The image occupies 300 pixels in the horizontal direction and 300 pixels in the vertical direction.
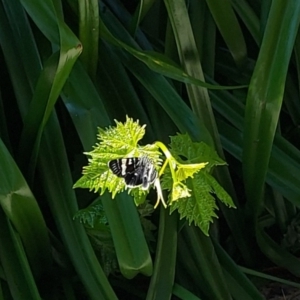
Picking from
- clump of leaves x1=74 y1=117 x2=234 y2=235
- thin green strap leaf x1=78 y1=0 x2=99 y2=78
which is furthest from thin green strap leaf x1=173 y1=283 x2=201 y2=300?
thin green strap leaf x1=78 y1=0 x2=99 y2=78

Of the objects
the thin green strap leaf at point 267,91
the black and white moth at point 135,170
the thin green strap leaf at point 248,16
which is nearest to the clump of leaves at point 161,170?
the black and white moth at point 135,170

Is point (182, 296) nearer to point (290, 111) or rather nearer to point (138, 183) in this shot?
point (138, 183)

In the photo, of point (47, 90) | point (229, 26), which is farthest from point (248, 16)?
point (47, 90)

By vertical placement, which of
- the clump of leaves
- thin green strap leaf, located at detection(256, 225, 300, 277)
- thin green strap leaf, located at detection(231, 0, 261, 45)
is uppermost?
thin green strap leaf, located at detection(231, 0, 261, 45)

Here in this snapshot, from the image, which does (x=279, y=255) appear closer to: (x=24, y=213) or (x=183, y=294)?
(x=183, y=294)

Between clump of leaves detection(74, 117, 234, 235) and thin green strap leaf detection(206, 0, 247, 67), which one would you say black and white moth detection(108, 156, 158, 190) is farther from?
thin green strap leaf detection(206, 0, 247, 67)
